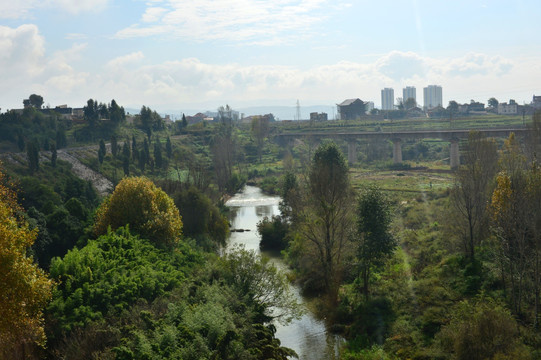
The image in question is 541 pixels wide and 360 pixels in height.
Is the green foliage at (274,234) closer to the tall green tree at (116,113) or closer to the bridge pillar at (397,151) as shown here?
the bridge pillar at (397,151)

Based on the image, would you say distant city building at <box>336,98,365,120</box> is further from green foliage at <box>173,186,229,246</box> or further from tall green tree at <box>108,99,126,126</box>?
green foliage at <box>173,186,229,246</box>

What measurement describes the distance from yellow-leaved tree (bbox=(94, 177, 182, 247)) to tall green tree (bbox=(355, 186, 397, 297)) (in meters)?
10.9

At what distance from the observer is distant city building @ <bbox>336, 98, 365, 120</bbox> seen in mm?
144000

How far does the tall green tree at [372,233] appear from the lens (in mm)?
24797

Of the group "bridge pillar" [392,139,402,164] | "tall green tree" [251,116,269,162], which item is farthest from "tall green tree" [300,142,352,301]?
"tall green tree" [251,116,269,162]

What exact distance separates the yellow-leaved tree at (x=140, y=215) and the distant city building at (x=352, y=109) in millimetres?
118636

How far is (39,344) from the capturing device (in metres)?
16.0

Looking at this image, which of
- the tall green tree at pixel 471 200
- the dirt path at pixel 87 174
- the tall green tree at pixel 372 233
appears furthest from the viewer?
the dirt path at pixel 87 174

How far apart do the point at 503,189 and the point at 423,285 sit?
640cm

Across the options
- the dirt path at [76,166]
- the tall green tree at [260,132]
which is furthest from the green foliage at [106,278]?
the tall green tree at [260,132]

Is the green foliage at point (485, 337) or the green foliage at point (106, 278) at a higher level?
the green foliage at point (106, 278)

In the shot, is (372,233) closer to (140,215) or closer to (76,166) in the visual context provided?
(140,215)

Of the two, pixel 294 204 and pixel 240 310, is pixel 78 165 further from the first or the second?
pixel 240 310

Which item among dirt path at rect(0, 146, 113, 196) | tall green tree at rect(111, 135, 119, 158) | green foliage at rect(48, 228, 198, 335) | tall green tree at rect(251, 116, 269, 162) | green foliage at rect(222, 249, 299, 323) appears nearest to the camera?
green foliage at rect(48, 228, 198, 335)
